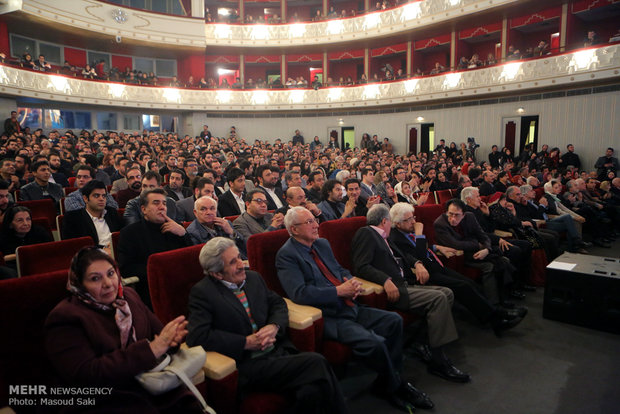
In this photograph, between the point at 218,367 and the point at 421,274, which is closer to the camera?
the point at 218,367

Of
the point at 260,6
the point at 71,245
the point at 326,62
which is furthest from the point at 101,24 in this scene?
the point at 71,245

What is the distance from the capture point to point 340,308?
7.33ft

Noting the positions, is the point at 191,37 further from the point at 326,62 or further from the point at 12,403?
the point at 12,403

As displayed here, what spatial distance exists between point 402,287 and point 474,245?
1.14 metres

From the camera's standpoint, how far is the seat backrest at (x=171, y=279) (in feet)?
6.27

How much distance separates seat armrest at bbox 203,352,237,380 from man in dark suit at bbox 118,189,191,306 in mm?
1044

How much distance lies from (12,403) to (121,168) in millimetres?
4413

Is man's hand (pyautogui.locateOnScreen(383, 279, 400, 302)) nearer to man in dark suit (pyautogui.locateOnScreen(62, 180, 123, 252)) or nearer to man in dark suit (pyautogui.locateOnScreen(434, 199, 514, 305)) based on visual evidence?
man in dark suit (pyautogui.locateOnScreen(434, 199, 514, 305))

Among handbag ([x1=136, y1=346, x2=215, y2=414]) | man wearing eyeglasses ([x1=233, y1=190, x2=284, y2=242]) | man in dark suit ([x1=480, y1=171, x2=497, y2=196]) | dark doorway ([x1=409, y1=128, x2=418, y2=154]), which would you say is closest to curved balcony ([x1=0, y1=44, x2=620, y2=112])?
dark doorway ([x1=409, y1=128, x2=418, y2=154])

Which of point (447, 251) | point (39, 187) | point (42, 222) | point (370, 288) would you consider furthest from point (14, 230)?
point (447, 251)

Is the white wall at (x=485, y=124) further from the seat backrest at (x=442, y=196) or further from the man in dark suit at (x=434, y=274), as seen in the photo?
the man in dark suit at (x=434, y=274)

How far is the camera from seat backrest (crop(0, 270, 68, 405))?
140 cm

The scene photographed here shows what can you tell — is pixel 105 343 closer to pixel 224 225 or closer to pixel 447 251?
pixel 224 225

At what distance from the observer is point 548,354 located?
2.62 m
